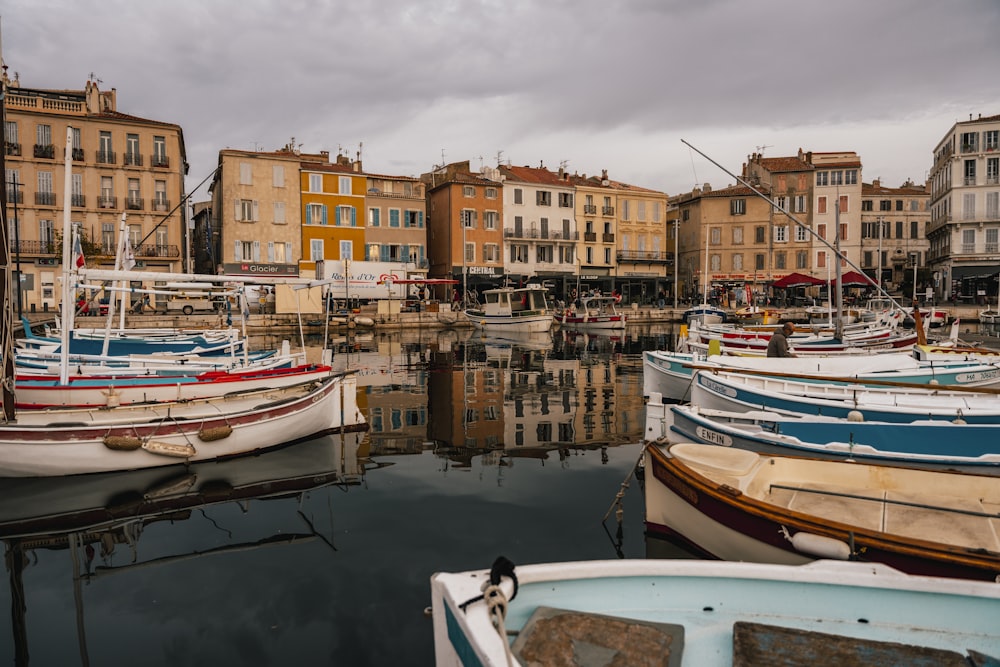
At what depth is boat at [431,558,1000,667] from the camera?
11.6 feet

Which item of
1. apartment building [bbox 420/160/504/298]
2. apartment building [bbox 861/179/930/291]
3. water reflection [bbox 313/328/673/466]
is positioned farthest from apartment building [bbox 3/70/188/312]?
apartment building [bbox 861/179/930/291]

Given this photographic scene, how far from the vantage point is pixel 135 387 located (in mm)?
13242

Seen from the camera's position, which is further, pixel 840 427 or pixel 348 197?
pixel 348 197

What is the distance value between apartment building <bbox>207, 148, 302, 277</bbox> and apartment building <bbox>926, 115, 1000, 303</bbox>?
5304 cm

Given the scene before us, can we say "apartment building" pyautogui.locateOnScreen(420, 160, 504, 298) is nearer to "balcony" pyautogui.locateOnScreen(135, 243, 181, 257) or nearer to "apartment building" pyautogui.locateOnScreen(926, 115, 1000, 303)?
"balcony" pyautogui.locateOnScreen(135, 243, 181, 257)

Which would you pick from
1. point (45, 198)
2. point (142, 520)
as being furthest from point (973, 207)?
point (45, 198)

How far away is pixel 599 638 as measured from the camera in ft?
12.0

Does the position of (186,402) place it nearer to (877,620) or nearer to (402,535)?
(402,535)

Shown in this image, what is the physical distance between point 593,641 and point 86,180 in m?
53.2

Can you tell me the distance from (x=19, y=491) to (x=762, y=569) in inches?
410

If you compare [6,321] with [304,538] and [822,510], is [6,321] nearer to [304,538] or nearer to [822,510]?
[304,538]

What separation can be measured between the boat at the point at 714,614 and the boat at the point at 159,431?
8.48 meters

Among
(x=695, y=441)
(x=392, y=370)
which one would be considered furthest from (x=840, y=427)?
(x=392, y=370)

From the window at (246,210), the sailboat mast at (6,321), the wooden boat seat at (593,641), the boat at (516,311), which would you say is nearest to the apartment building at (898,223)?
the boat at (516,311)
